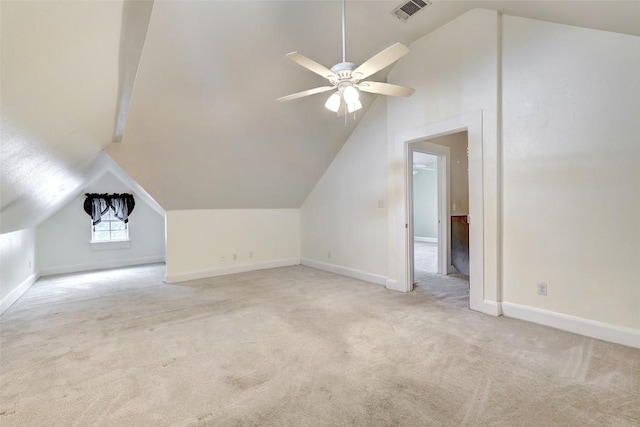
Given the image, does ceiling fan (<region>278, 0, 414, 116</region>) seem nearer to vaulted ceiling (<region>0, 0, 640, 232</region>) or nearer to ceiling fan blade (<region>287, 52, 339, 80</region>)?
ceiling fan blade (<region>287, 52, 339, 80</region>)

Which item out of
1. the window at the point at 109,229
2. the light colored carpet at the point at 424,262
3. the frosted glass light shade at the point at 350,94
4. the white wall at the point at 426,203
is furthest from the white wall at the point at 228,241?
the white wall at the point at 426,203

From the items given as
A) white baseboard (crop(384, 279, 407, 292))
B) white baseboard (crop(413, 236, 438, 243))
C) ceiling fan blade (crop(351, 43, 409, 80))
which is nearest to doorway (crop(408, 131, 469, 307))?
white baseboard (crop(384, 279, 407, 292))

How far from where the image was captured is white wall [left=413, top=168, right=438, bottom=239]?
35.2ft

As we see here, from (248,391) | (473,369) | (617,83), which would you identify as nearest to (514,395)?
(473,369)

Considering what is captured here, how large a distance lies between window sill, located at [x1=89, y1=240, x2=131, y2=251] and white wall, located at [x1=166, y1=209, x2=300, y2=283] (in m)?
2.55

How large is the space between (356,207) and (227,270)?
8.54 ft

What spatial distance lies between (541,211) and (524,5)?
1.90 m

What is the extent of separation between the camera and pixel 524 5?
2.72 meters

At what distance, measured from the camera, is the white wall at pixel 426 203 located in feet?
35.2

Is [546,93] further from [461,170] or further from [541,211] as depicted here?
[461,170]

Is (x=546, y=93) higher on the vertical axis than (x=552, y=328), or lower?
higher

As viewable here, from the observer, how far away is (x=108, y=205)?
649 cm

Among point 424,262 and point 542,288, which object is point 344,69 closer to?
point 542,288

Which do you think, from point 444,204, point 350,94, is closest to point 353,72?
point 350,94
